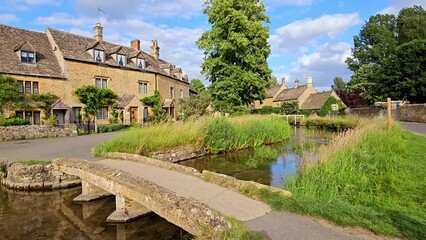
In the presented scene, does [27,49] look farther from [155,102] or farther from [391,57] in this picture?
[391,57]

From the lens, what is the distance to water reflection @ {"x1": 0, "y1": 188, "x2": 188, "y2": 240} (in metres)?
6.52

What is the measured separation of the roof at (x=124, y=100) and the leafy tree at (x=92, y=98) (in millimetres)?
1456

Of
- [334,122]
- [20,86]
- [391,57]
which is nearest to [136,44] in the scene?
[20,86]

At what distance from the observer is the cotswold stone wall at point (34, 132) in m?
19.7

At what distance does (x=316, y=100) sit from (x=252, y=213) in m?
53.0

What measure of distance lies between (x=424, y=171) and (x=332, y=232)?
506 centimetres

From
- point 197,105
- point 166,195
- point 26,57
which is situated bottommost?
point 166,195

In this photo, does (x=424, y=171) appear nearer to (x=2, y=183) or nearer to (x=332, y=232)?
(x=332, y=232)

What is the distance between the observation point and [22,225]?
23.2 ft

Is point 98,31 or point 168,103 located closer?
point 98,31

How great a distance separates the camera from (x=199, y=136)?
15.6 m

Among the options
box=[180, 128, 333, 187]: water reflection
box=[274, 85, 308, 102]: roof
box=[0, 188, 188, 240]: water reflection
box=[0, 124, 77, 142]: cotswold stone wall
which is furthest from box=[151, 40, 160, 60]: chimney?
box=[0, 188, 188, 240]: water reflection

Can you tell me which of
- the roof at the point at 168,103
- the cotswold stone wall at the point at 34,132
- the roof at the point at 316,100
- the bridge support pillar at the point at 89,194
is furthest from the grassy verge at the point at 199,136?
the roof at the point at 316,100

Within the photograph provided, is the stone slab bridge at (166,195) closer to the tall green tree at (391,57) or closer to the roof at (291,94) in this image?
the tall green tree at (391,57)
